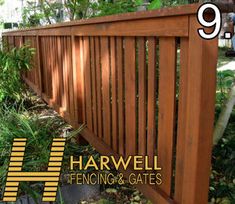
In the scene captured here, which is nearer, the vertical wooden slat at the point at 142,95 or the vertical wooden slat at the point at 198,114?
the vertical wooden slat at the point at 198,114

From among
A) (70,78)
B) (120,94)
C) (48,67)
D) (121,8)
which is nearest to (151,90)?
(120,94)

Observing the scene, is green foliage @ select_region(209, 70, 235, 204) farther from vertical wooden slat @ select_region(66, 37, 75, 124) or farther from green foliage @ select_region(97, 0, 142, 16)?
green foliage @ select_region(97, 0, 142, 16)

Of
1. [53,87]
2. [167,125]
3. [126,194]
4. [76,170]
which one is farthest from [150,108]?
[53,87]

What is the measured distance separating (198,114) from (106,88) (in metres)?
1.15

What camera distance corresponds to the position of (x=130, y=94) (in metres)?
2.19

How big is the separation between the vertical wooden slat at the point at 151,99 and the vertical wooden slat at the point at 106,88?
616 millimetres

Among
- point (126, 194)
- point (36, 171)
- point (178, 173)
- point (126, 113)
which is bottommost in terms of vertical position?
point (126, 194)

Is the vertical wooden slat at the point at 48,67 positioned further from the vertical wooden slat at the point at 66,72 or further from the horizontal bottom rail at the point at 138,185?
the horizontal bottom rail at the point at 138,185

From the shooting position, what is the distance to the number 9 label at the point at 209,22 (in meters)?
1.40

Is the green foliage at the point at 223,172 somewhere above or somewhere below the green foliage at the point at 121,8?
below

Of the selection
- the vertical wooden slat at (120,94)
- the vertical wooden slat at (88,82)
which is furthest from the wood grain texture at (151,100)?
the vertical wooden slat at (88,82)

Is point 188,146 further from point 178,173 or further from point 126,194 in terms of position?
point 126,194

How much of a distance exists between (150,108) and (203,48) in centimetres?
62

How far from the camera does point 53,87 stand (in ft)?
13.8
